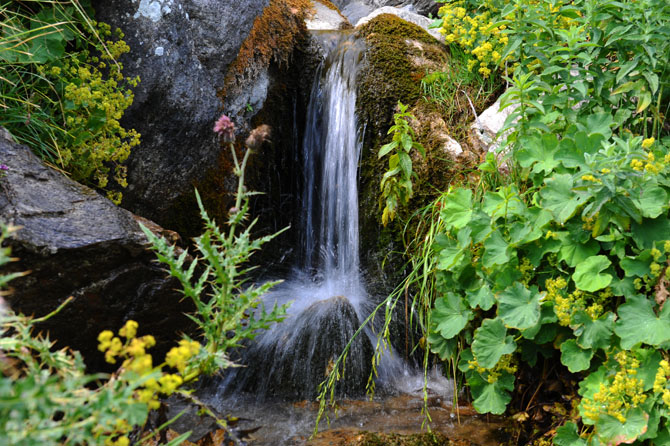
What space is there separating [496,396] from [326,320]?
1192 millimetres

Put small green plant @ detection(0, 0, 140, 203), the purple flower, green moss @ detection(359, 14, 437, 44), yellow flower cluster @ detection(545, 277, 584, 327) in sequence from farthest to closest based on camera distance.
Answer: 1. green moss @ detection(359, 14, 437, 44)
2. small green plant @ detection(0, 0, 140, 203)
3. yellow flower cluster @ detection(545, 277, 584, 327)
4. the purple flower

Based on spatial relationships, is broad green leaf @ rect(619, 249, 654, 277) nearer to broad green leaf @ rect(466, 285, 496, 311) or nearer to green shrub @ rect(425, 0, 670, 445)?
green shrub @ rect(425, 0, 670, 445)

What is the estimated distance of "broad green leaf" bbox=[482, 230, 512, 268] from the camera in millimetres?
2291

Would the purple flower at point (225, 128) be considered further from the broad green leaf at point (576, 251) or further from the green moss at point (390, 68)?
the green moss at point (390, 68)

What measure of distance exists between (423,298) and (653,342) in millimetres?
1139

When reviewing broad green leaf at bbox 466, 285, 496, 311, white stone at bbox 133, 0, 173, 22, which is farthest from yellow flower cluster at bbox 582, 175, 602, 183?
white stone at bbox 133, 0, 173, 22

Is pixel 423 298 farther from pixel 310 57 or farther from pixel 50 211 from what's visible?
pixel 310 57

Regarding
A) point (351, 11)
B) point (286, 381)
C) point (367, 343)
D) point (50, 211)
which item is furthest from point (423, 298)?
point (351, 11)

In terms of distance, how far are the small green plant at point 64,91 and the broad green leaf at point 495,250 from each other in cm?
193

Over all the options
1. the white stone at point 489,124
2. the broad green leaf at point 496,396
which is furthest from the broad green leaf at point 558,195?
the white stone at point 489,124

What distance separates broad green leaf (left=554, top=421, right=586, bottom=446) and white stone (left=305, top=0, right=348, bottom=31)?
3.70 meters

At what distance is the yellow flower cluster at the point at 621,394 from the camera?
1.91 metres

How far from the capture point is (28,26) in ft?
9.50

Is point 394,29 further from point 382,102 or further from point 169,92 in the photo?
point 169,92
